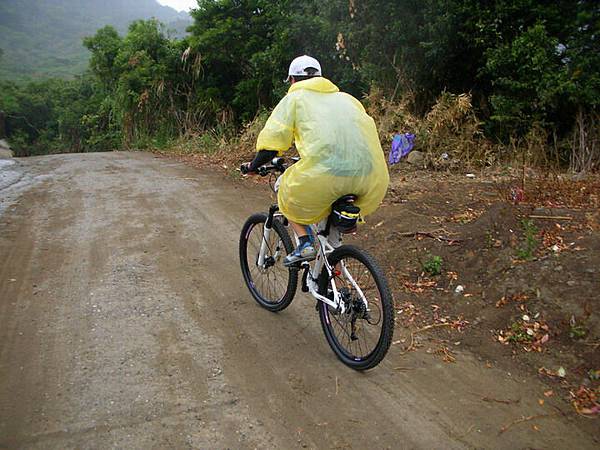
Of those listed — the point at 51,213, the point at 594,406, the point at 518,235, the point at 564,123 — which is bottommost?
the point at 51,213

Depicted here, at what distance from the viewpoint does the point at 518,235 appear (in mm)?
4996

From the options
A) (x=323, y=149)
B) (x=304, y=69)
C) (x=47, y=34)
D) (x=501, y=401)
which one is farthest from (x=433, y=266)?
(x=47, y=34)

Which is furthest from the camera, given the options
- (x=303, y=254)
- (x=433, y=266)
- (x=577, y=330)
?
(x=433, y=266)

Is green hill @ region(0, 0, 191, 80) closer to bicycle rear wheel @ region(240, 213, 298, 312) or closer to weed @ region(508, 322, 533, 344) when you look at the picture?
bicycle rear wheel @ region(240, 213, 298, 312)

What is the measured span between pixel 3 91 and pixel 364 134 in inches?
1799

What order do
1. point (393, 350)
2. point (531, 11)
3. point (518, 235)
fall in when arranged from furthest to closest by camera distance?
1. point (531, 11)
2. point (518, 235)
3. point (393, 350)

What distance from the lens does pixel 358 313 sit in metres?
3.60

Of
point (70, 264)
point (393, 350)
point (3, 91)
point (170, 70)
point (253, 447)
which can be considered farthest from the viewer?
point (3, 91)

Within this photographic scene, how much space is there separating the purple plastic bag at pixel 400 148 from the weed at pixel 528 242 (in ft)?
12.3

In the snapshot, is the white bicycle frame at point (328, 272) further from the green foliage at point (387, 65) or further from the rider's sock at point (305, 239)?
the green foliage at point (387, 65)

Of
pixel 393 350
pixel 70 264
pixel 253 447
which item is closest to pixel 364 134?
pixel 393 350

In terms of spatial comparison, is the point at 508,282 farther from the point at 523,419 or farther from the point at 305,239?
the point at 305,239

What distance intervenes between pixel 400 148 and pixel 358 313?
18.1 ft

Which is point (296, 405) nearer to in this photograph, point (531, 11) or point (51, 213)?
point (51, 213)
